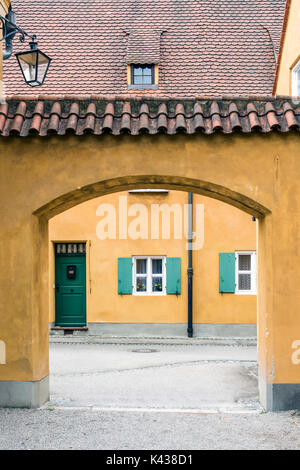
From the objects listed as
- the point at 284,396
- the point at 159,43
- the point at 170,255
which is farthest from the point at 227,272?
the point at 284,396

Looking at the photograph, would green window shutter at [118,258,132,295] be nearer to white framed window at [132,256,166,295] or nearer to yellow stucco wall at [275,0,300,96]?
white framed window at [132,256,166,295]

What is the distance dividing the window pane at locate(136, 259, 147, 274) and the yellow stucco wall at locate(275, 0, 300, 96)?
243 inches

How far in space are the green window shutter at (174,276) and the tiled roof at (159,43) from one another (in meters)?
4.79

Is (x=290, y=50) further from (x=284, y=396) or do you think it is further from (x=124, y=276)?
(x=284, y=396)

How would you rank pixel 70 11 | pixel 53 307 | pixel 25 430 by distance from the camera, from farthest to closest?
pixel 70 11, pixel 53 307, pixel 25 430

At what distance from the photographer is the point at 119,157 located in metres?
7.51

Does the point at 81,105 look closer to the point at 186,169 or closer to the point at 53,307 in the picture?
the point at 186,169

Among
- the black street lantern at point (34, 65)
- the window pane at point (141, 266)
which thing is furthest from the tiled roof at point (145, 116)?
the window pane at point (141, 266)

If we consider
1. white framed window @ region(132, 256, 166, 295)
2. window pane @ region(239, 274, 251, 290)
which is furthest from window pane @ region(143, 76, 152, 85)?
window pane @ region(239, 274, 251, 290)

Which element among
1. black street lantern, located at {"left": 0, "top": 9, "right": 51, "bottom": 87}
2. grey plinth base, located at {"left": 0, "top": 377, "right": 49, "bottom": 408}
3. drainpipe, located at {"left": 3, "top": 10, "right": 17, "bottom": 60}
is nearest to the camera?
grey plinth base, located at {"left": 0, "top": 377, "right": 49, "bottom": 408}

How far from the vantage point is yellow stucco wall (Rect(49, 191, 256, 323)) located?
1578 centimetres

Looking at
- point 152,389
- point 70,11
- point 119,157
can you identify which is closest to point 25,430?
point 152,389

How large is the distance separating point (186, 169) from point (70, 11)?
13.4 meters

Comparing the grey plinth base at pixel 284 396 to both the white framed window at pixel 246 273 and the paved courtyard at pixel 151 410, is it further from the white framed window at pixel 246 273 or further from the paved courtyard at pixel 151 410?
the white framed window at pixel 246 273
